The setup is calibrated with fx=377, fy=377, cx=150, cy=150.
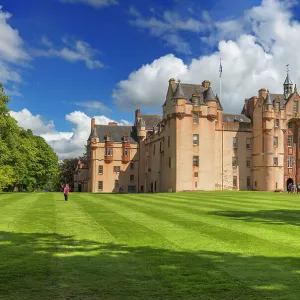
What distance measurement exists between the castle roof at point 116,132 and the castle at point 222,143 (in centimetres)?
1135

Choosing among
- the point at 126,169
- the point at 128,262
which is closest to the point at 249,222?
the point at 128,262

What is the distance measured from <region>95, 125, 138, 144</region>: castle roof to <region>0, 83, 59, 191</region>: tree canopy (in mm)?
12632

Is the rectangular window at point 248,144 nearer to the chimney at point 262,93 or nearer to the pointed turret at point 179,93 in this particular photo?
the chimney at point 262,93

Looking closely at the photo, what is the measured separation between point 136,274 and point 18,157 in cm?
5320

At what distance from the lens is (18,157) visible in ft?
190

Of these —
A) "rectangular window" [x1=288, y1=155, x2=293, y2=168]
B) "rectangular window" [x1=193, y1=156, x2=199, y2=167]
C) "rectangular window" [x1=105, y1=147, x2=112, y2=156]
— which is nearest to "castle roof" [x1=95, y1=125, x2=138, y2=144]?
"rectangular window" [x1=105, y1=147, x2=112, y2=156]

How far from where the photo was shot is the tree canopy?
5278 centimetres

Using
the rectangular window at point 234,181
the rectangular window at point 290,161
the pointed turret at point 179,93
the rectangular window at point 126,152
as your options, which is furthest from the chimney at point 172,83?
the rectangular window at point 290,161

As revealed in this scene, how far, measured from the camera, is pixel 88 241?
40.8 feet

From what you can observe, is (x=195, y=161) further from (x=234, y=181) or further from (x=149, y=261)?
(x=149, y=261)

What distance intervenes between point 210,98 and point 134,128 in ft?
98.3

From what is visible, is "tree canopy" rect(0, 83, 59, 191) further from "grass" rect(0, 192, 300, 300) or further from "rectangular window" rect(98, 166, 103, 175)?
"grass" rect(0, 192, 300, 300)

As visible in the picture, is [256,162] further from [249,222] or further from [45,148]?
[249,222]

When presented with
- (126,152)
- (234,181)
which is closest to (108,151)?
(126,152)
